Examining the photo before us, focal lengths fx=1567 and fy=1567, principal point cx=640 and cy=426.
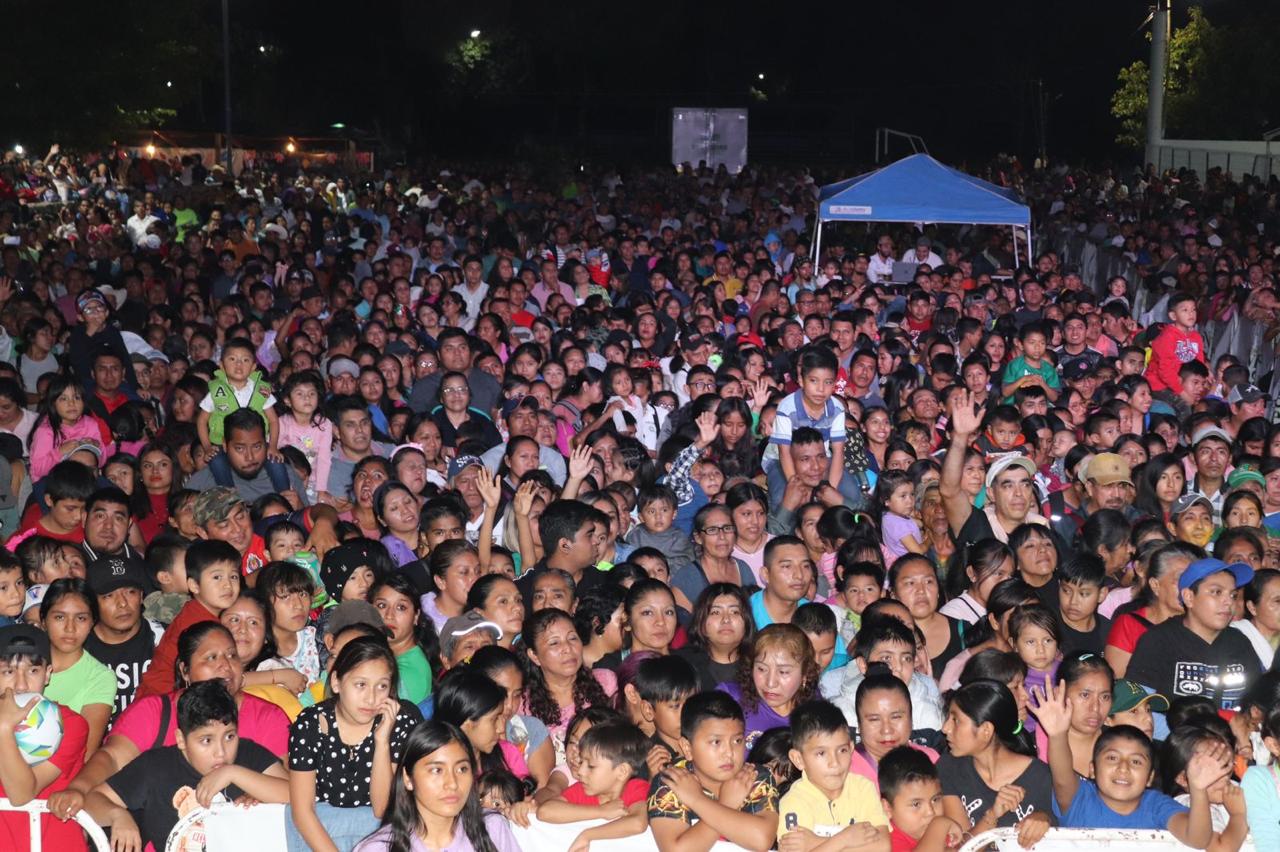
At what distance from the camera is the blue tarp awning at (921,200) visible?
17562mm

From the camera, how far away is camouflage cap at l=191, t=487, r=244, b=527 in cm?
728

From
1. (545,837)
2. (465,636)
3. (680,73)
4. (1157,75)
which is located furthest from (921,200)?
(680,73)

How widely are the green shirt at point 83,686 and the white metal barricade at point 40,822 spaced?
2.26ft

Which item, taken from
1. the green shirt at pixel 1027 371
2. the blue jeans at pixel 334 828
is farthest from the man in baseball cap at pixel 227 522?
the green shirt at pixel 1027 371

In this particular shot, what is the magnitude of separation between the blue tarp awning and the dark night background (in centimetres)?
2618

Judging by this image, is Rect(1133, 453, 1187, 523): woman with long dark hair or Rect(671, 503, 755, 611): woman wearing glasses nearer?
Rect(671, 503, 755, 611): woman wearing glasses

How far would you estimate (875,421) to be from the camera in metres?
9.66

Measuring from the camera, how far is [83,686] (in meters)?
5.70

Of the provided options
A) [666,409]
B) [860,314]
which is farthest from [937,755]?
[860,314]

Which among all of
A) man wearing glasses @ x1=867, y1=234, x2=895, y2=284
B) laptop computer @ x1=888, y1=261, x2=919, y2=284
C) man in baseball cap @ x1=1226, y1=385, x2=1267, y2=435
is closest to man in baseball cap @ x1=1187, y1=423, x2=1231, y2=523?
man in baseball cap @ x1=1226, y1=385, x2=1267, y2=435

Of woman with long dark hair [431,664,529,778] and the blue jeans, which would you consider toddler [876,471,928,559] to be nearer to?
woman with long dark hair [431,664,529,778]

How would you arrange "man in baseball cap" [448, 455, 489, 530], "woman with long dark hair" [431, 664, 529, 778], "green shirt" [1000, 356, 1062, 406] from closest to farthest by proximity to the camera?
"woman with long dark hair" [431, 664, 529, 778] → "man in baseball cap" [448, 455, 489, 530] → "green shirt" [1000, 356, 1062, 406]

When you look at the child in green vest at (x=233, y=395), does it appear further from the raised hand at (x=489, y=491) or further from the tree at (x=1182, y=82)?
the tree at (x=1182, y=82)

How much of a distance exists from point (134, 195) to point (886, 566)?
19.5 meters
